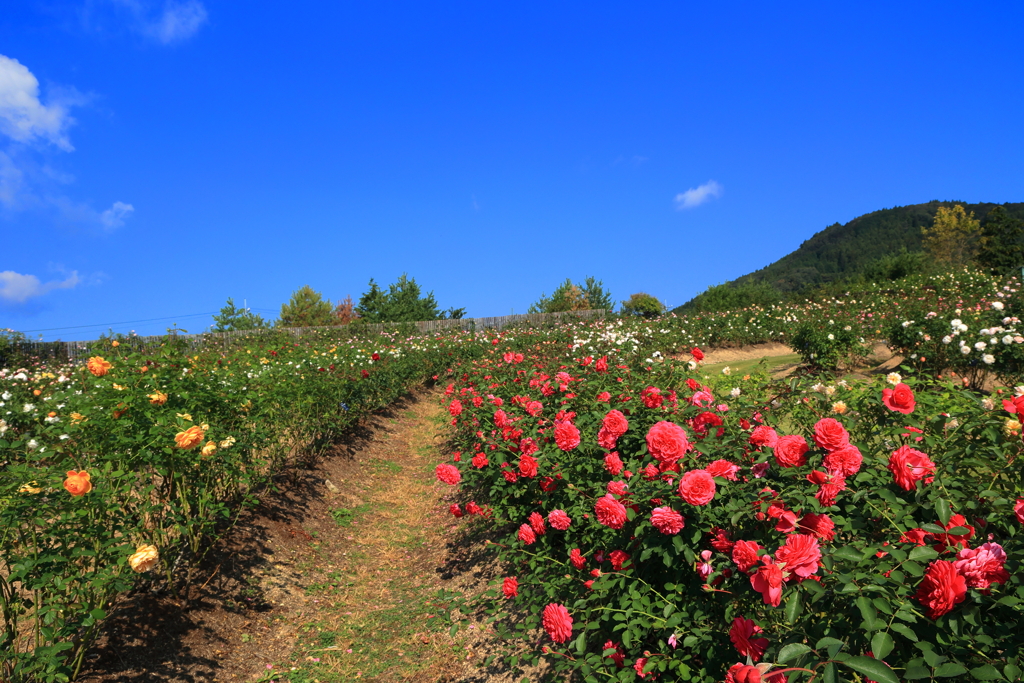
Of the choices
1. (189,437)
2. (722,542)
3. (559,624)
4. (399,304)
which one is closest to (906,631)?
(722,542)

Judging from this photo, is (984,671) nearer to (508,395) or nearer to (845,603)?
(845,603)

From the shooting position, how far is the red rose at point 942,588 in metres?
1.43

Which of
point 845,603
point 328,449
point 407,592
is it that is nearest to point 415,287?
point 328,449

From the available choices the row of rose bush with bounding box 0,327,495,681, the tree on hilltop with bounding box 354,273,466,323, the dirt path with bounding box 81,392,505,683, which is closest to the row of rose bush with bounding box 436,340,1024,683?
the dirt path with bounding box 81,392,505,683

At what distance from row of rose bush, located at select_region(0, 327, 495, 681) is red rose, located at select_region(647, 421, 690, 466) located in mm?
2395

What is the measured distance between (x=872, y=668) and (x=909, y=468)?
0.74 metres

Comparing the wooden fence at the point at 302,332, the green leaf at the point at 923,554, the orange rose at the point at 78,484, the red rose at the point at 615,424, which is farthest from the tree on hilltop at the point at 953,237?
the orange rose at the point at 78,484

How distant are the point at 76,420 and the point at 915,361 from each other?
10546 mm

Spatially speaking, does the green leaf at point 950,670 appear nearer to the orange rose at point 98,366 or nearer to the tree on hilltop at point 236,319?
the orange rose at point 98,366

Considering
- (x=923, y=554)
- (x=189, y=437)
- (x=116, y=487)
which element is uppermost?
(x=189, y=437)

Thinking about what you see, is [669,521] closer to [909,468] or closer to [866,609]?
[866,609]

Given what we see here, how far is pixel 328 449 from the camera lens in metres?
7.20

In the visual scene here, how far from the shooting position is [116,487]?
9.49ft

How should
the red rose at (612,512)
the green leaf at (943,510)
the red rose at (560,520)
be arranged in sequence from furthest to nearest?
the red rose at (560,520), the red rose at (612,512), the green leaf at (943,510)
